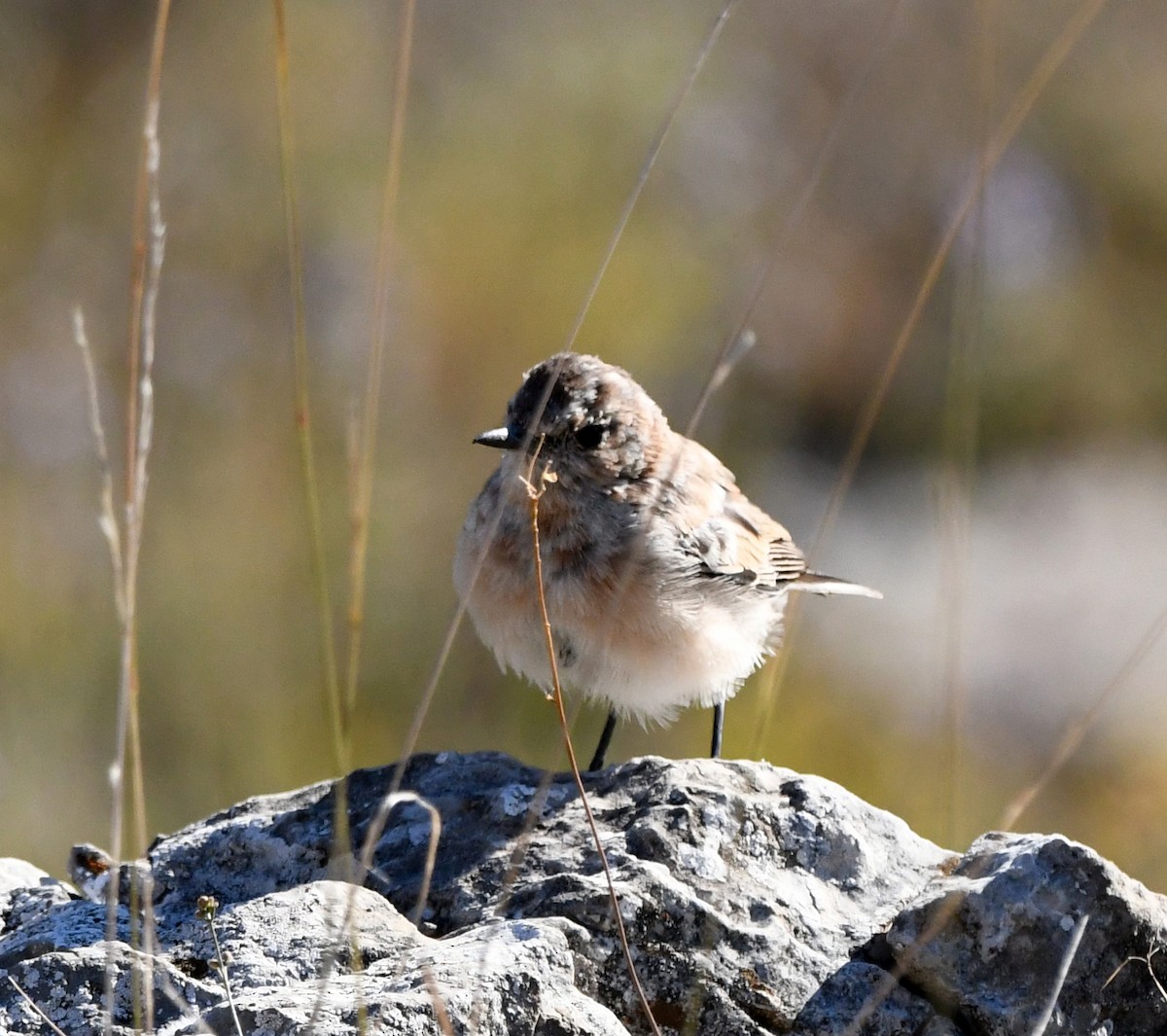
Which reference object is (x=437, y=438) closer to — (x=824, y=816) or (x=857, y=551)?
(x=857, y=551)

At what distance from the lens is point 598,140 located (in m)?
11.4

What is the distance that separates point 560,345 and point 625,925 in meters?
7.14

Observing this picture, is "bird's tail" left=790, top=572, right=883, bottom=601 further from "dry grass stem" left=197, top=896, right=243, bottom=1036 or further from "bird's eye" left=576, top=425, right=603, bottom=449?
"dry grass stem" left=197, top=896, right=243, bottom=1036

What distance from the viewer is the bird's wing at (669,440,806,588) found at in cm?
529

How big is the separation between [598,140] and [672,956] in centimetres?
928

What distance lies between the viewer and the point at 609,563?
15.7 feet

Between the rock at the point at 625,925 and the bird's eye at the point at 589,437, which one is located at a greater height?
the bird's eye at the point at 589,437

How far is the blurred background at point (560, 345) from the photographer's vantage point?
8133 millimetres

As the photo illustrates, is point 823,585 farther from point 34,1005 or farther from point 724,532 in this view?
point 34,1005

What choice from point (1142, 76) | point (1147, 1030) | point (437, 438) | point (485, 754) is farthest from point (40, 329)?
point (1142, 76)

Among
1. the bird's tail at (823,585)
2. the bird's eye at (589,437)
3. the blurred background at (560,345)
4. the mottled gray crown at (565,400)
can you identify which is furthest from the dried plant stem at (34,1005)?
the blurred background at (560,345)

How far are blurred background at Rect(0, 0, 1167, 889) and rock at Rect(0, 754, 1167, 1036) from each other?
11.1ft

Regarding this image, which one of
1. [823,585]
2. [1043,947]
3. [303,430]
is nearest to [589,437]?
[823,585]

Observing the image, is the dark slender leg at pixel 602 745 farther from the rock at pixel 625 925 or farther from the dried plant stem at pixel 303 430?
the dried plant stem at pixel 303 430
